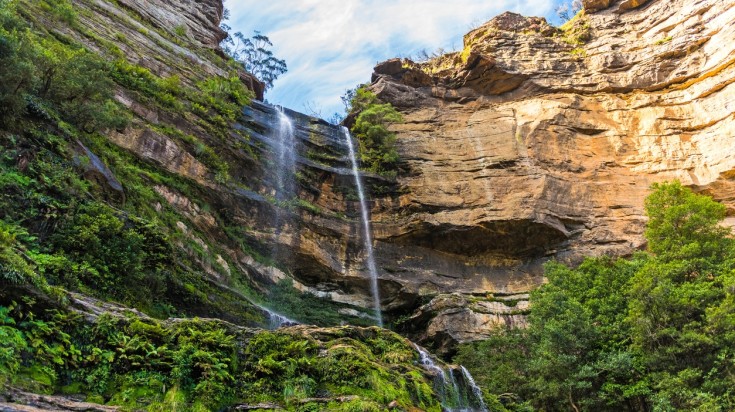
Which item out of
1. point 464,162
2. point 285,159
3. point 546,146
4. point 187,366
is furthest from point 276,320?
point 546,146

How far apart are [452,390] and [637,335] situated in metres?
6.45

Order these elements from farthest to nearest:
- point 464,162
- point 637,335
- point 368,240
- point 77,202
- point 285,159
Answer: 1. point 464,162
2. point 285,159
3. point 368,240
4. point 637,335
5. point 77,202

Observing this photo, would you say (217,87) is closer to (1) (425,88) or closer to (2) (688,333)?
(1) (425,88)

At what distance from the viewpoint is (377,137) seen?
93.7ft

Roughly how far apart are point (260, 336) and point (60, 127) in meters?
8.36

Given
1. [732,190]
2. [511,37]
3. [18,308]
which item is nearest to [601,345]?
[732,190]

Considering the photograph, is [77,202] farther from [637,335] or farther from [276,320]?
[637,335]

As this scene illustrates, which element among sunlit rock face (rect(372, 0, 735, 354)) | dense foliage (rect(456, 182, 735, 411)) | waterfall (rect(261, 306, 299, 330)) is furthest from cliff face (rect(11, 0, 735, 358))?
dense foliage (rect(456, 182, 735, 411))

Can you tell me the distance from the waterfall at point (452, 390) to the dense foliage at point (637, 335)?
1627 millimetres

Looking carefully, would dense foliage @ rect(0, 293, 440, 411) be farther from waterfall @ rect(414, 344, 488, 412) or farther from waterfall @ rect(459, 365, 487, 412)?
waterfall @ rect(459, 365, 487, 412)

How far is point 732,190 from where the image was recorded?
908 inches

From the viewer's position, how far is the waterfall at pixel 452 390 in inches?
434

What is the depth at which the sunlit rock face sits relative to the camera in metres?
23.9

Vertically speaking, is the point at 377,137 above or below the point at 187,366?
above
